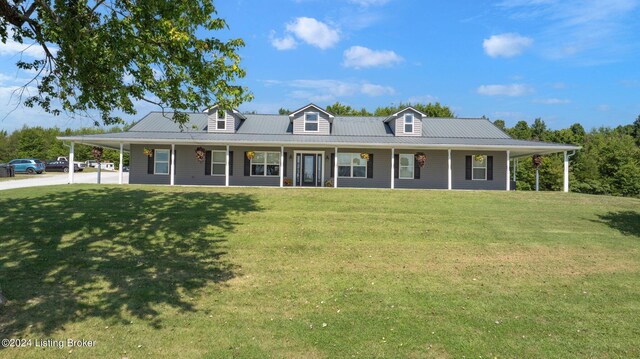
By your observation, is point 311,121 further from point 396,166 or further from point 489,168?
point 489,168

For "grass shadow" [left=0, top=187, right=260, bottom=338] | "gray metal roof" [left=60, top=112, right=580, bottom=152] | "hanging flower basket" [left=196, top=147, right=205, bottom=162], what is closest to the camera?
"grass shadow" [left=0, top=187, right=260, bottom=338]

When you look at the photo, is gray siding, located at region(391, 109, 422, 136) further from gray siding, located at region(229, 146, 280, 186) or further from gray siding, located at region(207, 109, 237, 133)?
gray siding, located at region(207, 109, 237, 133)

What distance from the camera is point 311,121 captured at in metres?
23.1

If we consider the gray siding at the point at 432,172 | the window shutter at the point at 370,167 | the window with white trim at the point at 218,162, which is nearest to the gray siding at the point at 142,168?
the window with white trim at the point at 218,162

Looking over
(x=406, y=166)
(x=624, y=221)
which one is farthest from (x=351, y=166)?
(x=624, y=221)

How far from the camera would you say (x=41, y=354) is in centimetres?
454

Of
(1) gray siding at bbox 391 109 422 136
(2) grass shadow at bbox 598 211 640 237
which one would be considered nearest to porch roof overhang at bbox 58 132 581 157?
(1) gray siding at bbox 391 109 422 136

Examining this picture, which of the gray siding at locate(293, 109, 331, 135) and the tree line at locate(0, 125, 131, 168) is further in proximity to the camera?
the tree line at locate(0, 125, 131, 168)

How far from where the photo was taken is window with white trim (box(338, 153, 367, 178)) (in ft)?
73.6

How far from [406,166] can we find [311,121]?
587 cm

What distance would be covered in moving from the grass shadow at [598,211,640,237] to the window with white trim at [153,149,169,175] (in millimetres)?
19447

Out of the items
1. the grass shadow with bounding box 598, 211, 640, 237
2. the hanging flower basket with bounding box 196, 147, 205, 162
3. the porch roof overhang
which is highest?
the porch roof overhang

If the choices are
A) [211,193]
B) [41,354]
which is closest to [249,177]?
[211,193]

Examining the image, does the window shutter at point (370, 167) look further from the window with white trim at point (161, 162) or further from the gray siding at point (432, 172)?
the window with white trim at point (161, 162)
